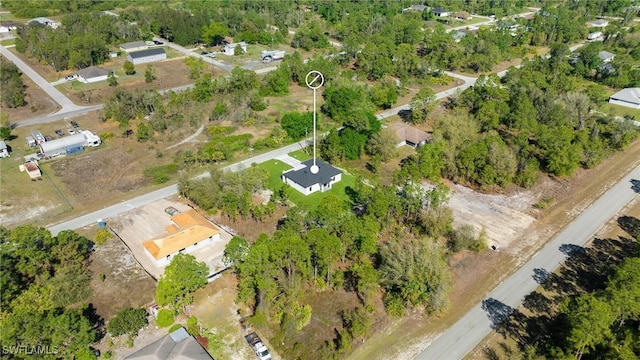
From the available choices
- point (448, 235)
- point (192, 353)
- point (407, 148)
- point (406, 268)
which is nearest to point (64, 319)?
point (192, 353)

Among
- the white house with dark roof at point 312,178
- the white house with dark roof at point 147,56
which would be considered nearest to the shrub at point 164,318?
the white house with dark roof at point 312,178

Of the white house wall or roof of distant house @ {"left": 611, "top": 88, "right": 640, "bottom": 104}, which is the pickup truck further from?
roof of distant house @ {"left": 611, "top": 88, "right": 640, "bottom": 104}

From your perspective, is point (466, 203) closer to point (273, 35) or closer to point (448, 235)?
point (448, 235)

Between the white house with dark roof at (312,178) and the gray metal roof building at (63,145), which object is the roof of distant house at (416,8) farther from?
the gray metal roof building at (63,145)

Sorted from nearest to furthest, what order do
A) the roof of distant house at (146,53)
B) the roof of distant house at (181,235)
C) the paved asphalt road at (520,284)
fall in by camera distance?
the paved asphalt road at (520,284) < the roof of distant house at (181,235) < the roof of distant house at (146,53)

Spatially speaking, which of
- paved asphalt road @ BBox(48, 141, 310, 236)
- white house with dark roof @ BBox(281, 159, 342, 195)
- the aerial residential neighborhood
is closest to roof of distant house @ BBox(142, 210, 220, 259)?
the aerial residential neighborhood

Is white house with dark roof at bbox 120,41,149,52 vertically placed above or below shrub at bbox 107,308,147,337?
below
